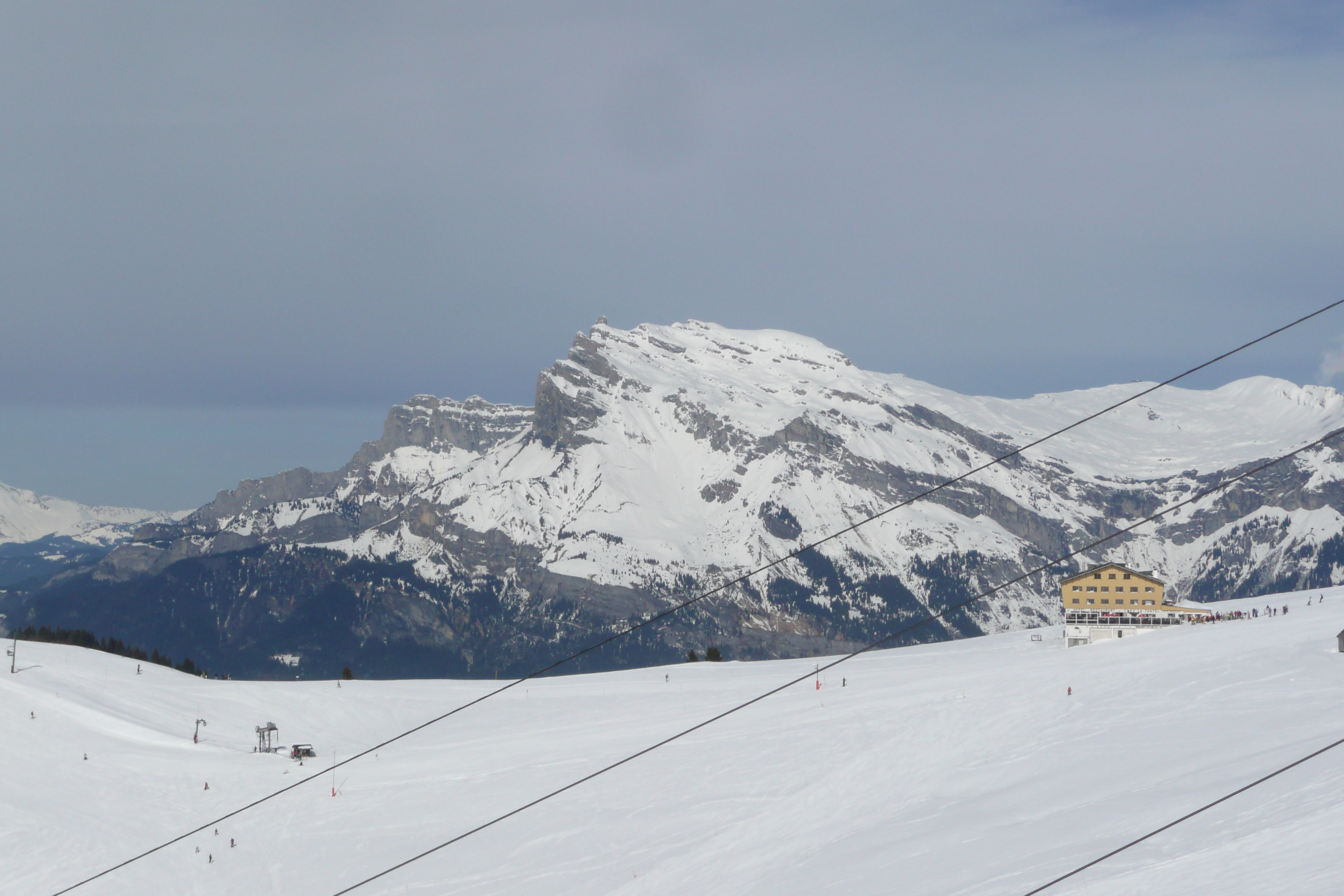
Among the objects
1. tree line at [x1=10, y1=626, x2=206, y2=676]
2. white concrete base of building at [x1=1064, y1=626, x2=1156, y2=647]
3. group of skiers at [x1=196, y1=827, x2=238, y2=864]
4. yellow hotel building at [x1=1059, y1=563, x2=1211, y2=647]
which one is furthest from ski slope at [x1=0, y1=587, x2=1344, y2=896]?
tree line at [x1=10, y1=626, x2=206, y2=676]

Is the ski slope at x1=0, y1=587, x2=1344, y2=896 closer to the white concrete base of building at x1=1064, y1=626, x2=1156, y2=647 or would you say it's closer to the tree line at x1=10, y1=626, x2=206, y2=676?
the white concrete base of building at x1=1064, y1=626, x2=1156, y2=647

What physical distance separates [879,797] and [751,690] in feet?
123

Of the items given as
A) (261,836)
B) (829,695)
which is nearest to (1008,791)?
(829,695)

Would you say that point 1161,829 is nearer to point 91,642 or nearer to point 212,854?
point 212,854

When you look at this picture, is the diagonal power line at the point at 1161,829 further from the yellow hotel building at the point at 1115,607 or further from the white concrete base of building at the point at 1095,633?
the yellow hotel building at the point at 1115,607

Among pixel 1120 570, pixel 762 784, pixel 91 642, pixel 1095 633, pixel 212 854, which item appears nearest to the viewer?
pixel 762 784

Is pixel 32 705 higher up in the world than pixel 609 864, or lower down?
higher up

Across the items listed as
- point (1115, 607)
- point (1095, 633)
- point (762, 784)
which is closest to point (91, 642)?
point (1095, 633)

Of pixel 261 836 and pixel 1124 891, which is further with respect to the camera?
pixel 261 836

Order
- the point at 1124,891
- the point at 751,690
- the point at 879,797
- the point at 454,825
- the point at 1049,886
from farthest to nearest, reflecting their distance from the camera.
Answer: the point at 751,690
the point at 454,825
the point at 879,797
the point at 1049,886
the point at 1124,891

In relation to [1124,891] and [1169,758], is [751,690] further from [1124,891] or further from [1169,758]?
[1124,891]

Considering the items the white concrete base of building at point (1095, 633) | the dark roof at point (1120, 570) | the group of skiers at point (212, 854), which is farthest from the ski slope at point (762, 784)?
the dark roof at point (1120, 570)

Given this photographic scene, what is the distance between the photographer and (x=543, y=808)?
6309cm

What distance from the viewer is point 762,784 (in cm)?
6138
